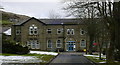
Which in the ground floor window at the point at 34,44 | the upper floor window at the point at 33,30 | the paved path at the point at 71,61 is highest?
the upper floor window at the point at 33,30

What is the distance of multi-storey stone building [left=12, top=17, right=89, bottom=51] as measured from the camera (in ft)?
219

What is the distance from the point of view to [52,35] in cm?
6756

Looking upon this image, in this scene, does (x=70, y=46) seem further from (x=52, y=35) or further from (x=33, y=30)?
(x=33, y=30)

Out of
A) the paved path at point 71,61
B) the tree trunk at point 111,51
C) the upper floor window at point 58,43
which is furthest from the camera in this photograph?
the upper floor window at point 58,43

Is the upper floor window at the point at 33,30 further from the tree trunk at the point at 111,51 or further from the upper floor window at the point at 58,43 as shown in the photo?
the tree trunk at the point at 111,51

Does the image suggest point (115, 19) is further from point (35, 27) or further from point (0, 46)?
point (35, 27)

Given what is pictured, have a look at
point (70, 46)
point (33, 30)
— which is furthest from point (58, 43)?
point (33, 30)

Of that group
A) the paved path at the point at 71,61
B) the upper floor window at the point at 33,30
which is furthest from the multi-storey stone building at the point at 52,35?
the paved path at the point at 71,61

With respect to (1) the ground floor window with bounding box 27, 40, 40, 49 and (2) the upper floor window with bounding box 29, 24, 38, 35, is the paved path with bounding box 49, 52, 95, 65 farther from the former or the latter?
(2) the upper floor window with bounding box 29, 24, 38, 35

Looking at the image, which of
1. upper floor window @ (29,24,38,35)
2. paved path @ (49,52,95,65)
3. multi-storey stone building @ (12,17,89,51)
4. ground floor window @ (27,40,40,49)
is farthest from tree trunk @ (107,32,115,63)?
upper floor window @ (29,24,38,35)

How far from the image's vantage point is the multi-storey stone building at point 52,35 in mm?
66750

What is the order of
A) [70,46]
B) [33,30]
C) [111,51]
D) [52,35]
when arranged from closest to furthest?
1. [111,51]
2. [33,30]
3. [70,46]
4. [52,35]

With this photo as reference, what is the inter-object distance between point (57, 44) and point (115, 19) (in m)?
45.1

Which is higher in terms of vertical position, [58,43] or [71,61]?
[58,43]
